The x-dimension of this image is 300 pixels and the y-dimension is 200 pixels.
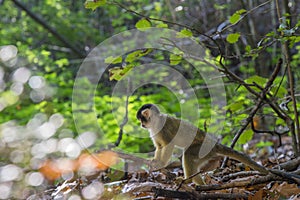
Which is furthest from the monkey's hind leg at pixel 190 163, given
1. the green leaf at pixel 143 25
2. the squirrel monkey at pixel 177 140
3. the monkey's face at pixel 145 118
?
the green leaf at pixel 143 25

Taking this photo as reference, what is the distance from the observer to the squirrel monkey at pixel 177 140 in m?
2.70

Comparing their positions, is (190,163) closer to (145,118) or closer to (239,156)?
(239,156)

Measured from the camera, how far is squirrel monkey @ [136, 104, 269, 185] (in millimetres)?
2697

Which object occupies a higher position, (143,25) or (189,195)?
(143,25)

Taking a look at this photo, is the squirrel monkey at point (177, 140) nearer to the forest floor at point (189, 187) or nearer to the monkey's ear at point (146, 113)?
the monkey's ear at point (146, 113)

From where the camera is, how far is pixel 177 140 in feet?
9.80

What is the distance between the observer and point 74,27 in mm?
9180

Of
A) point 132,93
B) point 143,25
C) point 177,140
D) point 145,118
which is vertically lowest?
point 177,140

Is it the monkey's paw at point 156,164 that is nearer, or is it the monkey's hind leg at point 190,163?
the monkey's paw at point 156,164

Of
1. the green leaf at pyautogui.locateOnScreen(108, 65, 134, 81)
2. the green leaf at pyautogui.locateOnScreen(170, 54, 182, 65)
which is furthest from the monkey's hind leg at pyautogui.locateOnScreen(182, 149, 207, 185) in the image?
the green leaf at pyautogui.locateOnScreen(108, 65, 134, 81)

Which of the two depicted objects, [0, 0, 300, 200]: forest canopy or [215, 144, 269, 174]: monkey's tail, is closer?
[215, 144, 269, 174]: monkey's tail

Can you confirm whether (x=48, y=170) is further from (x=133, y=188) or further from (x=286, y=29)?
(x=286, y=29)

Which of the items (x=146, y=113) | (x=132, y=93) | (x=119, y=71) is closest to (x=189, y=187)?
(x=119, y=71)

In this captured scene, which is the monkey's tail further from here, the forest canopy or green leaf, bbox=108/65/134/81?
green leaf, bbox=108/65/134/81
